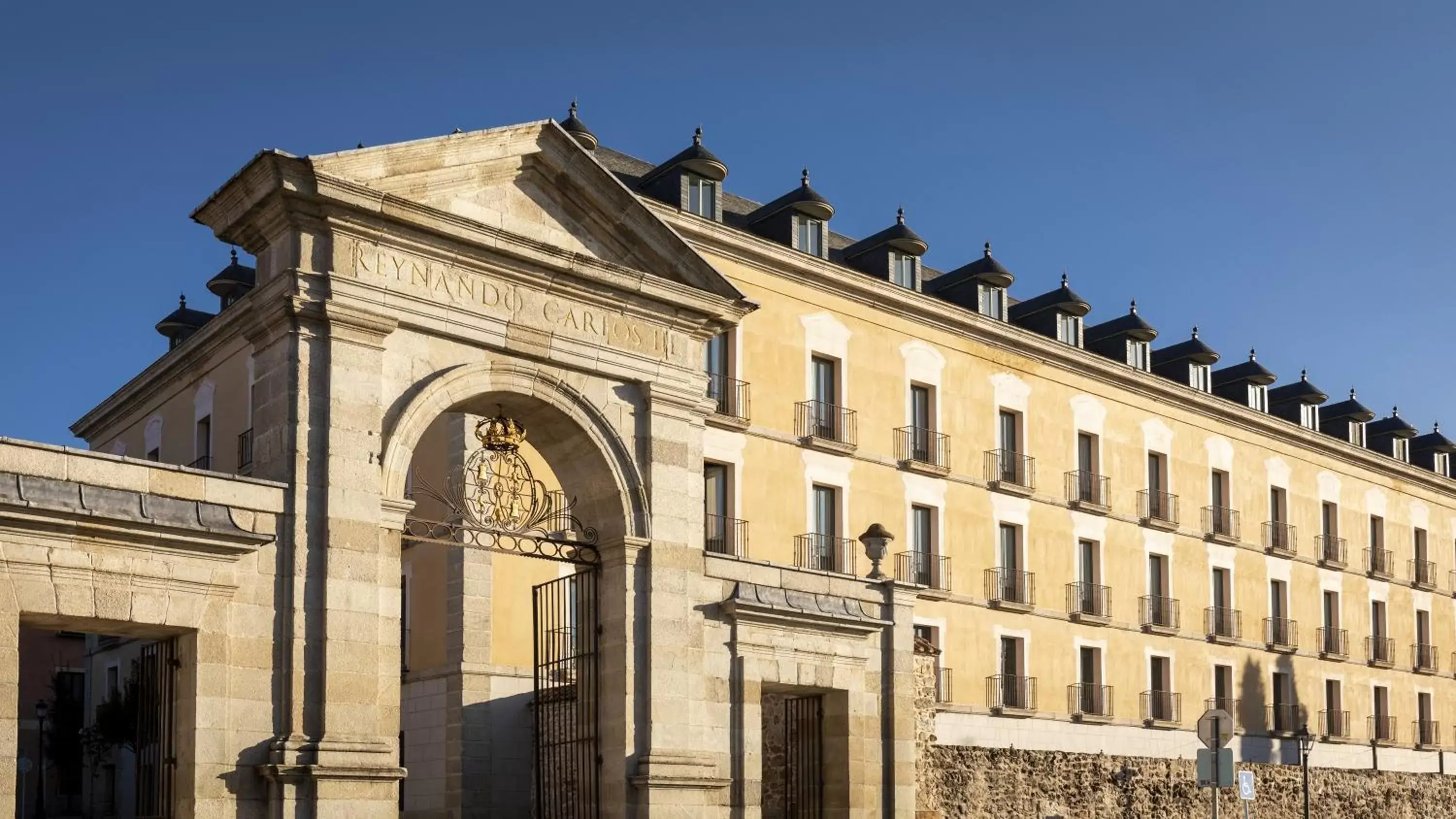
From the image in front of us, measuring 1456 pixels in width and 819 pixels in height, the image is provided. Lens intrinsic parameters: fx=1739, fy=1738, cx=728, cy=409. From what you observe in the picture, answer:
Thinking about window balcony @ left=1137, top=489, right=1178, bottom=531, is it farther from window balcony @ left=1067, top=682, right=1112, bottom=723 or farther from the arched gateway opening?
the arched gateway opening

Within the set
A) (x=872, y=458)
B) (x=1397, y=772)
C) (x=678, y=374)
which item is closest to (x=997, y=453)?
(x=872, y=458)

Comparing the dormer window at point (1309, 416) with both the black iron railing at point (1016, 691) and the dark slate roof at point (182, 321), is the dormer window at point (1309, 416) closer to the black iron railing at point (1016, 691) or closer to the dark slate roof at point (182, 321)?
the black iron railing at point (1016, 691)

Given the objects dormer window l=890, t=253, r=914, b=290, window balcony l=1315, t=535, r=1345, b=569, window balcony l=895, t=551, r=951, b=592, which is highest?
dormer window l=890, t=253, r=914, b=290

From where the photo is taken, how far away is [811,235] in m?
34.7

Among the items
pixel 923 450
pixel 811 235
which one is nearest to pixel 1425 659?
pixel 923 450

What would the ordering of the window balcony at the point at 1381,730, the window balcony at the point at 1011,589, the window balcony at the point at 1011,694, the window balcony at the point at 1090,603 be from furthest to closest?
the window balcony at the point at 1381,730
the window balcony at the point at 1090,603
the window balcony at the point at 1011,589
the window balcony at the point at 1011,694

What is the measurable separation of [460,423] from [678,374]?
10508mm

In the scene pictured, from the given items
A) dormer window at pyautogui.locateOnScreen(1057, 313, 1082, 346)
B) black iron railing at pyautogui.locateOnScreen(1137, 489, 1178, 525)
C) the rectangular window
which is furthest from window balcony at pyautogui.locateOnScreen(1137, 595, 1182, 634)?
the rectangular window

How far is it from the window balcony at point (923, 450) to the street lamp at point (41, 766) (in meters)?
18.3

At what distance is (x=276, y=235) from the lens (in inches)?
621

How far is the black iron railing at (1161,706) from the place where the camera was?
132 feet

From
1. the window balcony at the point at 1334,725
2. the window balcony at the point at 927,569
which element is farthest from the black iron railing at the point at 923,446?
the window balcony at the point at 1334,725

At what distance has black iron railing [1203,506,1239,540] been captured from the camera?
4306 centimetres

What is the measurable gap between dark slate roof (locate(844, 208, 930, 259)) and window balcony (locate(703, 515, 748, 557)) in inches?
297
